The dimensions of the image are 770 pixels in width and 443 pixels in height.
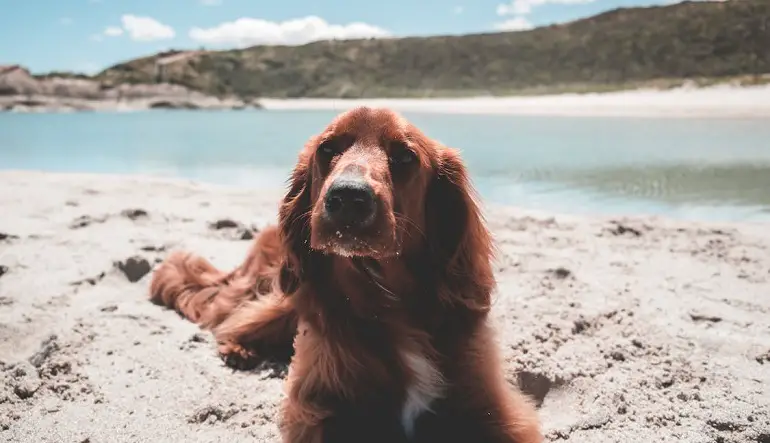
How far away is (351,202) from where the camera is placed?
2.13 metres

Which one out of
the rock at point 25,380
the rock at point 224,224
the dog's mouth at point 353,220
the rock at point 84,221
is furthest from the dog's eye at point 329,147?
the rock at point 84,221

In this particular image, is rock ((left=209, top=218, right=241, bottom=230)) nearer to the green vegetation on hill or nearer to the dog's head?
the dog's head

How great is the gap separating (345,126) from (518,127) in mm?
20017

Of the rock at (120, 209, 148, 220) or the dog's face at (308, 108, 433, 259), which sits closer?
the dog's face at (308, 108, 433, 259)

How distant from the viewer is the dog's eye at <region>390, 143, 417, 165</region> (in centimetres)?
248

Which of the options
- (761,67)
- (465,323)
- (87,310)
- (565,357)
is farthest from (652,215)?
(761,67)

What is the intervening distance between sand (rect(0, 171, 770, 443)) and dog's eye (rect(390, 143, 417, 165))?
1.25 m

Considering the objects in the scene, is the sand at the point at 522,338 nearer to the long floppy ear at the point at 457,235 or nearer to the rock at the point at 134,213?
the rock at the point at 134,213

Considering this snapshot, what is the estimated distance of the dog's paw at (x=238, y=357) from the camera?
3.38 meters

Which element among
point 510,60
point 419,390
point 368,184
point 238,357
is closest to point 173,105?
point 510,60

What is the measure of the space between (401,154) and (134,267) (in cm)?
284

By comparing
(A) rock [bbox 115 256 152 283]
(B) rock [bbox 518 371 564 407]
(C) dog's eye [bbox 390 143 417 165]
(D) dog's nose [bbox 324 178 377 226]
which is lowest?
(B) rock [bbox 518 371 564 407]

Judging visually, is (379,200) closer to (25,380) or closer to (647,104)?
(25,380)

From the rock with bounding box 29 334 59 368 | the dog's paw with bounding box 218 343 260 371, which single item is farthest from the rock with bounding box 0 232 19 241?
the dog's paw with bounding box 218 343 260 371
